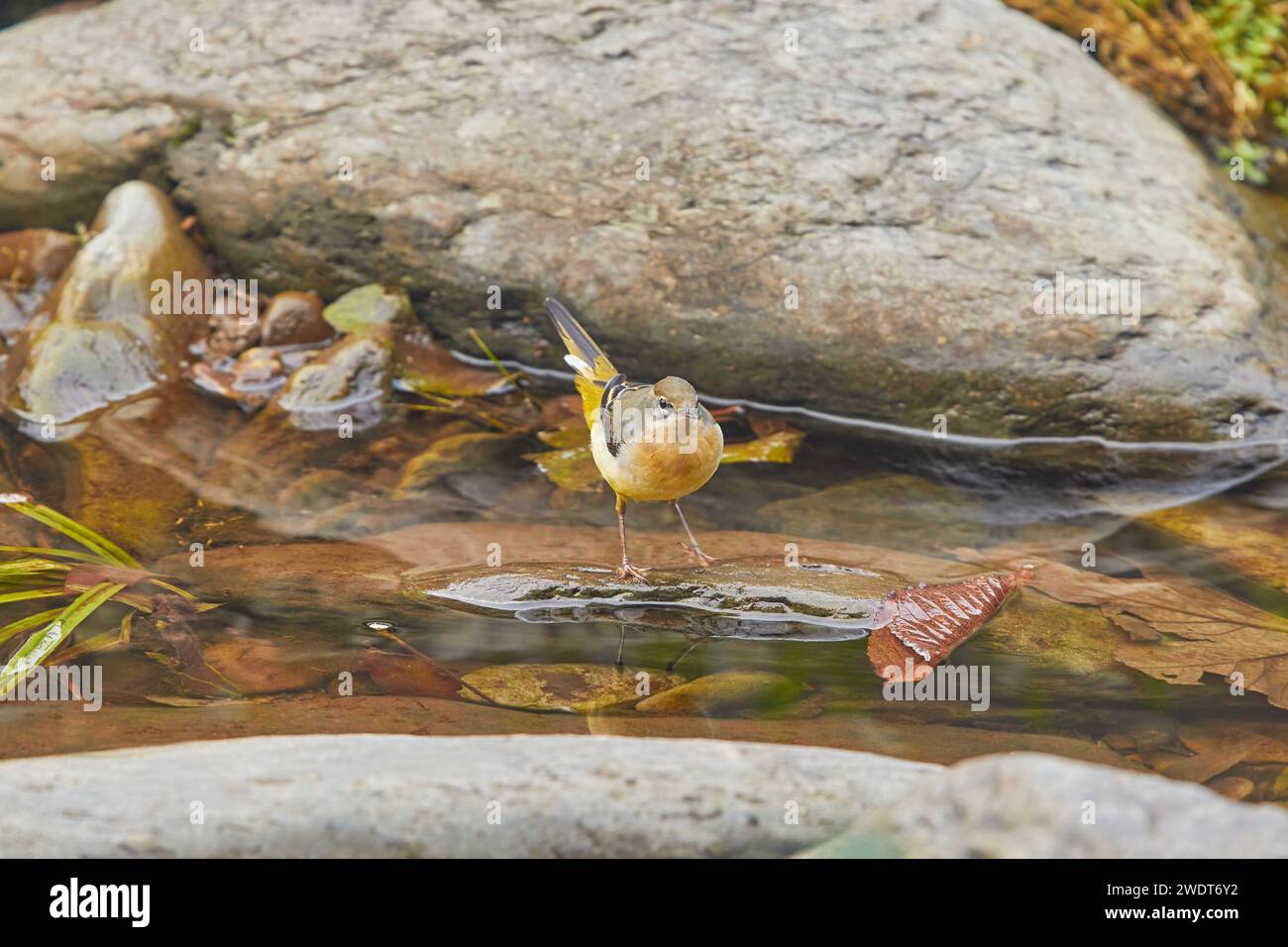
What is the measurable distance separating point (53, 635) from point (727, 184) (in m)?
4.07

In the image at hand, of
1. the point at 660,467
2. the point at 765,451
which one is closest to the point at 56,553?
the point at 660,467

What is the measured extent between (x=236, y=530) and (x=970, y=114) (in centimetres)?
454

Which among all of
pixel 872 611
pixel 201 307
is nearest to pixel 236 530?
pixel 201 307

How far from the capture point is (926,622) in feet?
14.8

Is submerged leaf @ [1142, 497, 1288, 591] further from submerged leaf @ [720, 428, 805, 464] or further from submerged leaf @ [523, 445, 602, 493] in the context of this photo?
submerged leaf @ [523, 445, 602, 493]

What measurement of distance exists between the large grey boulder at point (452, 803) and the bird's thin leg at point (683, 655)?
1.33 m

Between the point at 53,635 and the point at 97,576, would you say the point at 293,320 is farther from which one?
the point at 53,635

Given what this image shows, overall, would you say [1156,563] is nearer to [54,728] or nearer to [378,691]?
[378,691]

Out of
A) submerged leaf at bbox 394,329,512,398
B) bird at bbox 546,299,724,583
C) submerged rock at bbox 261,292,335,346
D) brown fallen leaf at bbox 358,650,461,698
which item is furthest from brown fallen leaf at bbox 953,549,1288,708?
submerged rock at bbox 261,292,335,346

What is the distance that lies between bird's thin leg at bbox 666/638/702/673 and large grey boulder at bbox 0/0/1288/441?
2.35m

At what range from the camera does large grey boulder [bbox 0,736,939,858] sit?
2.78 m

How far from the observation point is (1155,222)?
6285mm

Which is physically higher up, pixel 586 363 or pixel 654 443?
pixel 654 443

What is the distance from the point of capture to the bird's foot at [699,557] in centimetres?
493
